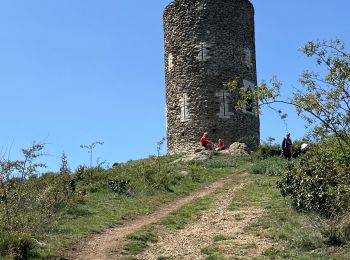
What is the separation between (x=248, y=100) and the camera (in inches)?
381

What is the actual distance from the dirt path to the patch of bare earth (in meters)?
0.62

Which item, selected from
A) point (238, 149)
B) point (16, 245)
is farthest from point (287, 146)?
point (16, 245)

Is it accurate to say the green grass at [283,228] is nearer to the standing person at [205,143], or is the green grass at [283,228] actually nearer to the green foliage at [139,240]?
the green foliage at [139,240]

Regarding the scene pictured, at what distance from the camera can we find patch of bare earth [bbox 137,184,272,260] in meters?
9.83

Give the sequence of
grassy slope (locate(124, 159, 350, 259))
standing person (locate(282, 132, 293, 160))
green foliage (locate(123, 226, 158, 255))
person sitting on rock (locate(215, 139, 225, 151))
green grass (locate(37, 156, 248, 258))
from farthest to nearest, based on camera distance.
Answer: person sitting on rock (locate(215, 139, 225, 151)), standing person (locate(282, 132, 293, 160)), green grass (locate(37, 156, 248, 258)), green foliage (locate(123, 226, 158, 255)), grassy slope (locate(124, 159, 350, 259))

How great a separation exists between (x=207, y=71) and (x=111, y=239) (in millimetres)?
16595

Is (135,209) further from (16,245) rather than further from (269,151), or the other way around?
(269,151)

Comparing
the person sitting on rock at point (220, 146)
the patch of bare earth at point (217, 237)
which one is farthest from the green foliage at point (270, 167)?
the patch of bare earth at point (217, 237)

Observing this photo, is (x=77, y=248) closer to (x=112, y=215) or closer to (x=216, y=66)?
(x=112, y=215)

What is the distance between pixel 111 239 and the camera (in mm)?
10922

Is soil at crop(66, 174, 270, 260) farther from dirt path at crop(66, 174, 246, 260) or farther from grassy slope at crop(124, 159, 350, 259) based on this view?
grassy slope at crop(124, 159, 350, 259)

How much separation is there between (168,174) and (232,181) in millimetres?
2064

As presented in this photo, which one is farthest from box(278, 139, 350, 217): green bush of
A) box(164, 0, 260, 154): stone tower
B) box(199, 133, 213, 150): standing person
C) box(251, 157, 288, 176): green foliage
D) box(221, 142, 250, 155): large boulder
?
box(164, 0, 260, 154): stone tower

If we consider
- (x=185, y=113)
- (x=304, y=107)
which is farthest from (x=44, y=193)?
(x=185, y=113)
